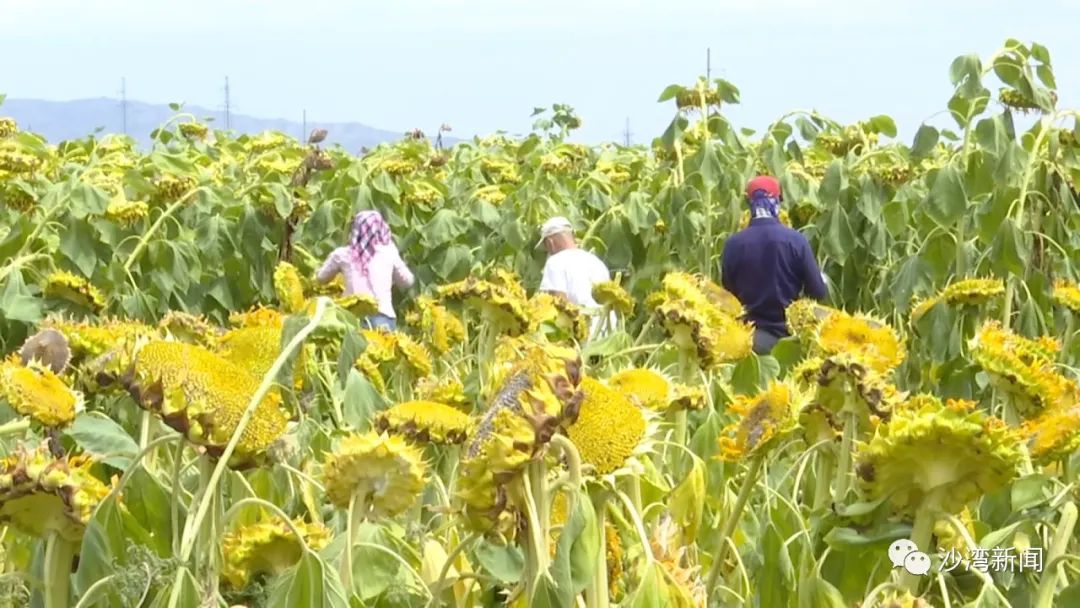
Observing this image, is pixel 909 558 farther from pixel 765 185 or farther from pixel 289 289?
pixel 765 185

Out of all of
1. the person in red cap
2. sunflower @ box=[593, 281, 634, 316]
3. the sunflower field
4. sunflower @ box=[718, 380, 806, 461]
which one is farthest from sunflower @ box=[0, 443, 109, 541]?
the person in red cap

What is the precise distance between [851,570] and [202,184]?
14.3 ft

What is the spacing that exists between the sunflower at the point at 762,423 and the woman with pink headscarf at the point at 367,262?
3594mm

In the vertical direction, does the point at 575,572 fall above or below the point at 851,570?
above

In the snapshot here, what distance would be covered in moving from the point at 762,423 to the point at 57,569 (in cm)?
59

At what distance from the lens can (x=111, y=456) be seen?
114 centimetres

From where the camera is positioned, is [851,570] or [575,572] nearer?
[575,572]

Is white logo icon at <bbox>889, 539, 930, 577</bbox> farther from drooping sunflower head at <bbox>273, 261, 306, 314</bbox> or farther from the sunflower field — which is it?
drooping sunflower head at <bbox>273, 261, 306, 314</bbox>

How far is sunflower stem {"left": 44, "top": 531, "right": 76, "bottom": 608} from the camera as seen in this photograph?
3.24 feet

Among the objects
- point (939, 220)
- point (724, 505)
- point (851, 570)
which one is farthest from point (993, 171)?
point (851, 570)

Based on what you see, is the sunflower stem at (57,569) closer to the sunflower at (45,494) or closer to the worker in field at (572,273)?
the sunflower at (45,494)

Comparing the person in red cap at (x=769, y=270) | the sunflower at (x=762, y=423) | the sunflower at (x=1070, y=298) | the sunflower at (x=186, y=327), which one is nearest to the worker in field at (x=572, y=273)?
the person in red cap at (x=769, y=270)

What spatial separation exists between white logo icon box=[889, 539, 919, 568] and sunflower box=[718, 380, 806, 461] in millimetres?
157

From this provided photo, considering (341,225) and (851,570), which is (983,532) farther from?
(341,225)
